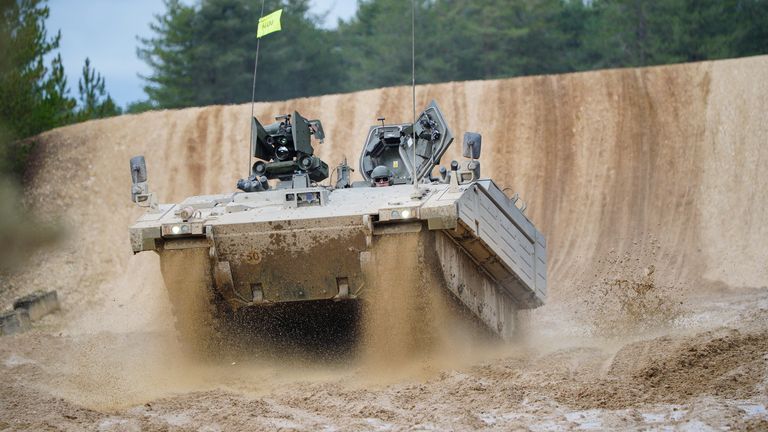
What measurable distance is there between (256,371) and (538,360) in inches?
103

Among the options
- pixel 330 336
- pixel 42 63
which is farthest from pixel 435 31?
pixel 330 336

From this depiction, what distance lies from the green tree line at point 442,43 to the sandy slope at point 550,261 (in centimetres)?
1131

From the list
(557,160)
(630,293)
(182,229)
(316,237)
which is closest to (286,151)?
(182,229)

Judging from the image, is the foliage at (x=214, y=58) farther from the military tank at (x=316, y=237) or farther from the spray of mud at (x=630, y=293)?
the military tank at (x=316, y=237)

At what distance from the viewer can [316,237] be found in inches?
443

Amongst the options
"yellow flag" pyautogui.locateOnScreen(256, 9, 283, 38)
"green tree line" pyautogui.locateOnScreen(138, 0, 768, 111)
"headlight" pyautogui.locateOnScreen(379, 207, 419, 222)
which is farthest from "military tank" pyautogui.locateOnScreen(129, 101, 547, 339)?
"green tree line" pyautogui.locateOnScreen(138, 0, 768, 111)

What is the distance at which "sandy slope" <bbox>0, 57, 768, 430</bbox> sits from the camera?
9.77 metres

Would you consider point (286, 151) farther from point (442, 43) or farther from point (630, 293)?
point (442, 43)

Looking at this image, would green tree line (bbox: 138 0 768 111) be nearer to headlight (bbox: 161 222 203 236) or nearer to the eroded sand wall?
the eroded sand wall

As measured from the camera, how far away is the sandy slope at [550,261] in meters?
9.77

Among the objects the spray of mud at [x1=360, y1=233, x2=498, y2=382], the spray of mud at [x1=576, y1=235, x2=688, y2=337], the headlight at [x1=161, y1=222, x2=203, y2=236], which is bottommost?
the spray of mud at [x1=576, y1=235, x2=688, y2=337]

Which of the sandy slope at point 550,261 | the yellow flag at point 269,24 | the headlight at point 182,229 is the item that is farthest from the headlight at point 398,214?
the yellow flag at point 269,24

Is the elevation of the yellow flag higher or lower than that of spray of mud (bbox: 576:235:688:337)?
higher

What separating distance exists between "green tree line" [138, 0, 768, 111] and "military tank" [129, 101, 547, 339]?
981 inches
